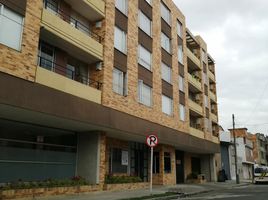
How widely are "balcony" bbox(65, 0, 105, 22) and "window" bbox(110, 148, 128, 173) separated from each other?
878 cm

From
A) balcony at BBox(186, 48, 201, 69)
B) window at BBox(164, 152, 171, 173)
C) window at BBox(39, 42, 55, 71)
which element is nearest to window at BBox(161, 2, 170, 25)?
balcony at BBox(186, 48, 201, 69)

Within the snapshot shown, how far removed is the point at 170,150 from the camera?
1163 inches

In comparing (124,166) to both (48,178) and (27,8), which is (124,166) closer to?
(48,178)

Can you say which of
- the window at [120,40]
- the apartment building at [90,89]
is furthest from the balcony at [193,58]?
the window at [120,40]

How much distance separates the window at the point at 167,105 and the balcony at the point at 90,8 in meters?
9.69

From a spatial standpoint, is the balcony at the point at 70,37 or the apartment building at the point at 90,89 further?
the balcony at the point at 70,37

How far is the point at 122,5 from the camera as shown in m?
23.3

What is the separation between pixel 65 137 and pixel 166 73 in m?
12.4

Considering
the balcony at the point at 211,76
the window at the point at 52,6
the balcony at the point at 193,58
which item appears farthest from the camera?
the balcony at the point at 211,76

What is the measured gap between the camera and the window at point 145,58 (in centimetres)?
2480

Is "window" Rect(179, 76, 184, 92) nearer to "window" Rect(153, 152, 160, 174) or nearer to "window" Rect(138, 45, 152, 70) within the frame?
"window" Rect(138, 45, 152, 70)

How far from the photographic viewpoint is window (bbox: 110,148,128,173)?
2250 cm

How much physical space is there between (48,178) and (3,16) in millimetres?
8405

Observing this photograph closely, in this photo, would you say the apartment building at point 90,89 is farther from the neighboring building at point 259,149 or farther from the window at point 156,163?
the neighboring building at point 259,149
